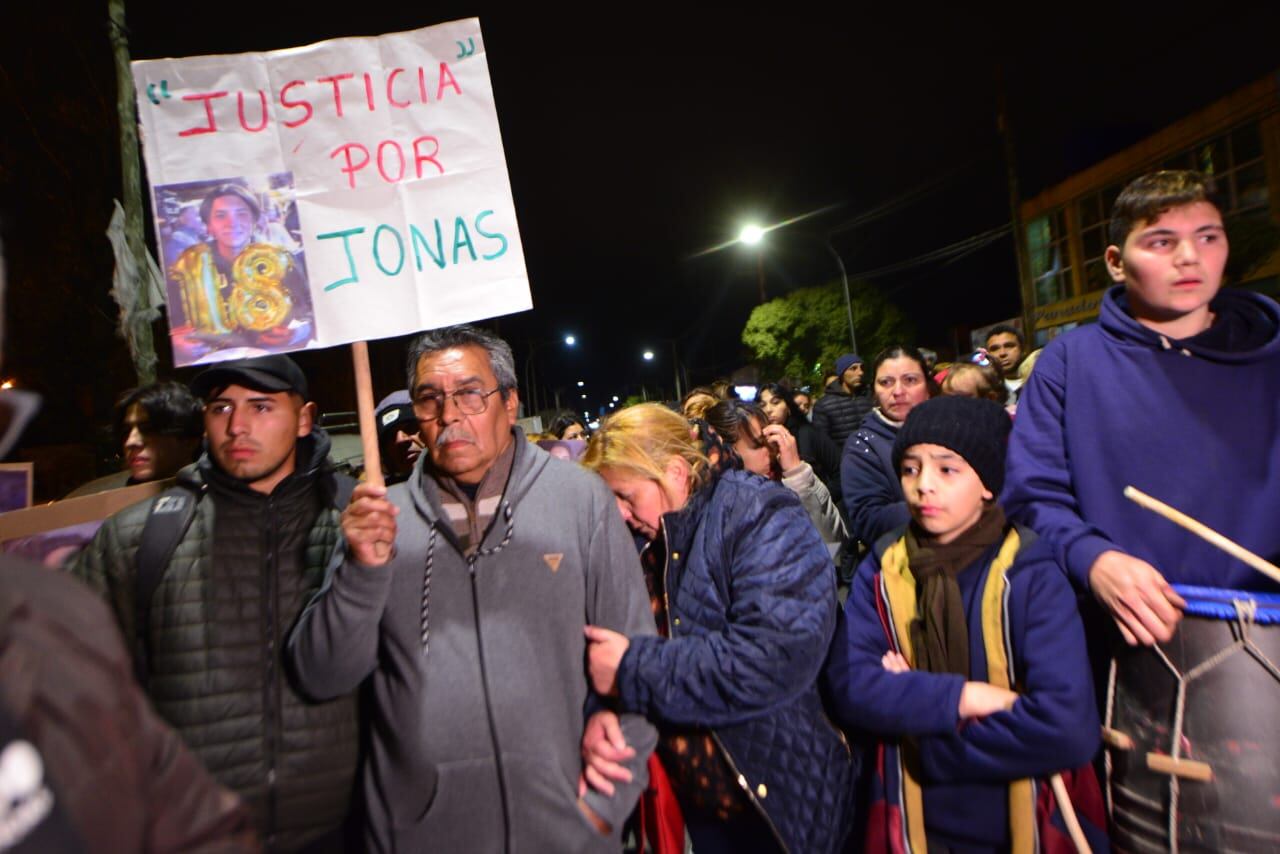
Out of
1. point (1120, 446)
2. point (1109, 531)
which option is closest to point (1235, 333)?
point (1120, 446)

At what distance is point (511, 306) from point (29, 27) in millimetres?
12554

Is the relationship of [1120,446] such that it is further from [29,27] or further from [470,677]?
[29,27]

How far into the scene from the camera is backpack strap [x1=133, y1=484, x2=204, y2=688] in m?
2.10

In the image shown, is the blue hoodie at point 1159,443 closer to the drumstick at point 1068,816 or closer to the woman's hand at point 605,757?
the drumstick at point 1068,816

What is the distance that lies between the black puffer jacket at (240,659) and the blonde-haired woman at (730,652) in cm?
92

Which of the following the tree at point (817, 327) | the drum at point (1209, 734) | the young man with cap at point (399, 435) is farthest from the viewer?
the tree at point (817, 327)

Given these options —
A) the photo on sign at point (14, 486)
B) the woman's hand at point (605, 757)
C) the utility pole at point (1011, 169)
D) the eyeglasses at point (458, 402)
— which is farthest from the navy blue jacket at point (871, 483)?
the utility pole at point (1011, 169)

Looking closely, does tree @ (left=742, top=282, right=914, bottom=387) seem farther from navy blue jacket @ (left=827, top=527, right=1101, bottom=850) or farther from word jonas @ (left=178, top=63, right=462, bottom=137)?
word jonas @ (left=178, top=63, right=462, bottom=137)

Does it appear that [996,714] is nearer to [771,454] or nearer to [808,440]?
[771,454]

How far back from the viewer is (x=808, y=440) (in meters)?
6.96

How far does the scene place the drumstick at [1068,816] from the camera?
1.79 metres

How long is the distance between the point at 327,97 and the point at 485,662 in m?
1.66

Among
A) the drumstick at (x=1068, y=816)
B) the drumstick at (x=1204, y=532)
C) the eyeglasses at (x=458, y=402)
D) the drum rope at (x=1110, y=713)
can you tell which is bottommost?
the drumstick at (x=1068, y=816)

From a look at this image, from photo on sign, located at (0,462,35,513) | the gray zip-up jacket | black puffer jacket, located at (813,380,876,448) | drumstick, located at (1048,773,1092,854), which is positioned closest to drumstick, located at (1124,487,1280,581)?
drumstick, located at (1048,773,1092,854)
